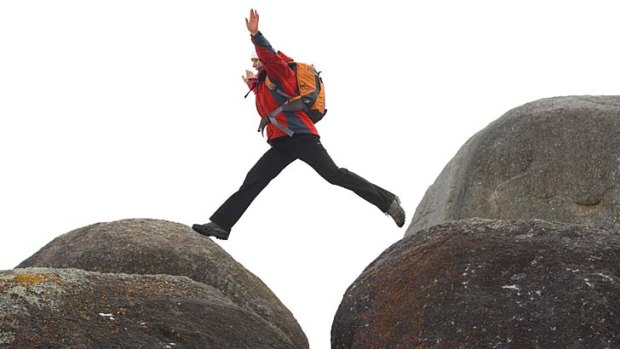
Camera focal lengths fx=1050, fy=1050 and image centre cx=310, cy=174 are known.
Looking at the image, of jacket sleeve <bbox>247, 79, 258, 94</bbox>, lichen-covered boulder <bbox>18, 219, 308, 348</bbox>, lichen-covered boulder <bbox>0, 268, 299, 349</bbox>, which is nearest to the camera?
lichen-covered boulder <bbox>0, 268, 299, 349</bbox>

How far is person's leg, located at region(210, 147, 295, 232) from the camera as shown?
15430 mm

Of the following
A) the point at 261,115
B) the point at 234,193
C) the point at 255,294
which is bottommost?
the point at 255,294

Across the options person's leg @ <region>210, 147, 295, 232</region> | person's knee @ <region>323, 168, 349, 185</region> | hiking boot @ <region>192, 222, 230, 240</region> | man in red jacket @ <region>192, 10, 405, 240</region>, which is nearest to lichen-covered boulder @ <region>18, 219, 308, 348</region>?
hiking boot @ <region>192, 222, 230, 240</region>

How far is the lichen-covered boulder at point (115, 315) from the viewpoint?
30.5 feet

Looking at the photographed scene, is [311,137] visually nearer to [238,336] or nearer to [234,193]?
[234,193]

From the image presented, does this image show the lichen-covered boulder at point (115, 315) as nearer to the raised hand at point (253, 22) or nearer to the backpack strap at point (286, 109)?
the backpack strap at point (286, 109)

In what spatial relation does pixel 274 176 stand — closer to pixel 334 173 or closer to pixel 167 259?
pixel 334 173

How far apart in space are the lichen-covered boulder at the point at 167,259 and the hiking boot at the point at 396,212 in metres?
2.14

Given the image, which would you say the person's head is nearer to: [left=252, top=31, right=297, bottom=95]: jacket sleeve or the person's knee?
[left=252, top=31, right=297, bottom=95]: jacket sleeve

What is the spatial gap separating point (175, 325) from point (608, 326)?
13.1ft

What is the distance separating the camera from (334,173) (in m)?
15.1

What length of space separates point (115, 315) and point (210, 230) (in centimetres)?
557

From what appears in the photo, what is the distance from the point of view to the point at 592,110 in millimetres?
18484

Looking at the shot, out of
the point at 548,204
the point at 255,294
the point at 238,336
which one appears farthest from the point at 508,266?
the point at 548,204
